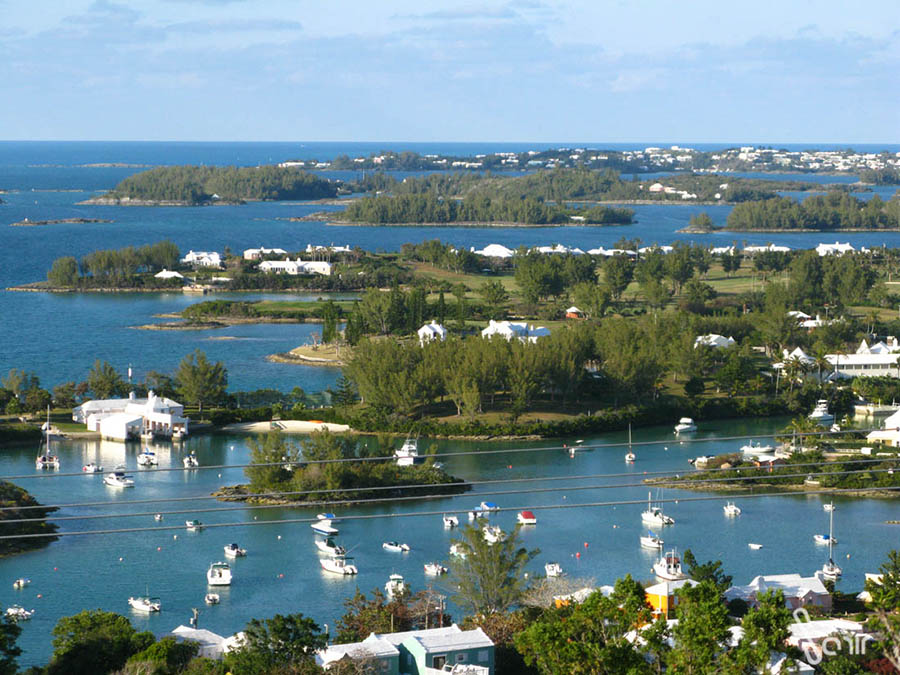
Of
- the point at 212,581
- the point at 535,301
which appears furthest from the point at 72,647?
the point at 535,301

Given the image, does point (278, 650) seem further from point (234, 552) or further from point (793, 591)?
point (234, 552)

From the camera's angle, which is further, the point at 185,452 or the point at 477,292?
the point at 477,292

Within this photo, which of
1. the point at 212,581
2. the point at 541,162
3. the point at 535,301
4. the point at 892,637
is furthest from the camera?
the point at 541,162

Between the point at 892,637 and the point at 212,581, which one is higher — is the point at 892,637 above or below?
above

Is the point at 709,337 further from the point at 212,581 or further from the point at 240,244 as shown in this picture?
the point at 240,244

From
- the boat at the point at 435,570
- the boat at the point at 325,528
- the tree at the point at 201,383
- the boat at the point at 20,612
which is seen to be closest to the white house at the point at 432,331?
the tree at the point at 201,383

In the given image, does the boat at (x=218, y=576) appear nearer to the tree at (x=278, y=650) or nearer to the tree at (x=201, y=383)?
the tree at (x=278, y=650)

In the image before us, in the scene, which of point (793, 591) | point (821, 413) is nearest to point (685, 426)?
point (821, 413)

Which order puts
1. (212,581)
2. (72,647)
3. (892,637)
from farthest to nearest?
1. (212,581)
2. (72,647)
3. (892,637)
